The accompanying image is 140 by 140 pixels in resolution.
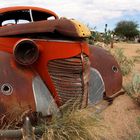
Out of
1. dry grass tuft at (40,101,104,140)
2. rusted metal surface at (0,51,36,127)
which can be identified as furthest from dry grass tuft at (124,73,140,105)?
rusted metal surface at (0,51,36,127)

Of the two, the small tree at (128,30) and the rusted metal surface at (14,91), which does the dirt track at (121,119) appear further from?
the small tree at (128,30)

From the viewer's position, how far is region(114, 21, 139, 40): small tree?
45.2 meters

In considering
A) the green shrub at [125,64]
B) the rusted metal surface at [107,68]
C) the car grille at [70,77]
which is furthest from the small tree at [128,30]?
the car grille at [70,77]

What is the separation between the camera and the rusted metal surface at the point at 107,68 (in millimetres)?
5926

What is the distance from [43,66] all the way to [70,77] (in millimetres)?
335

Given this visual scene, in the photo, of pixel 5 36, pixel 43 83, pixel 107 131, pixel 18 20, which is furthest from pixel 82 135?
pixel 18 20

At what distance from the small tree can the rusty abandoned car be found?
131 feet

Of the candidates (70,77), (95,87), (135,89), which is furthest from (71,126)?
(135,89)

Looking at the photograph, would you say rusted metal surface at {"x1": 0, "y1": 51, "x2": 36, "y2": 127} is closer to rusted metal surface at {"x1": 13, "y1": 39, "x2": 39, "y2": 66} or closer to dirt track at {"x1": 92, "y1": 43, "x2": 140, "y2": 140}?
rusted metal surface at {"x1": 13, "y1": 39, "x2": 39, "y2": 66}

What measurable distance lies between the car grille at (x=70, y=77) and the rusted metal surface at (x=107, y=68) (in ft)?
3.04

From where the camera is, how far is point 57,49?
4766mm

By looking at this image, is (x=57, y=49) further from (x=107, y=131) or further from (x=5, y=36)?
(x=107, y=131)

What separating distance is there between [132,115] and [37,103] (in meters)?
1.63

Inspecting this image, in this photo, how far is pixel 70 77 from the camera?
193 inches
